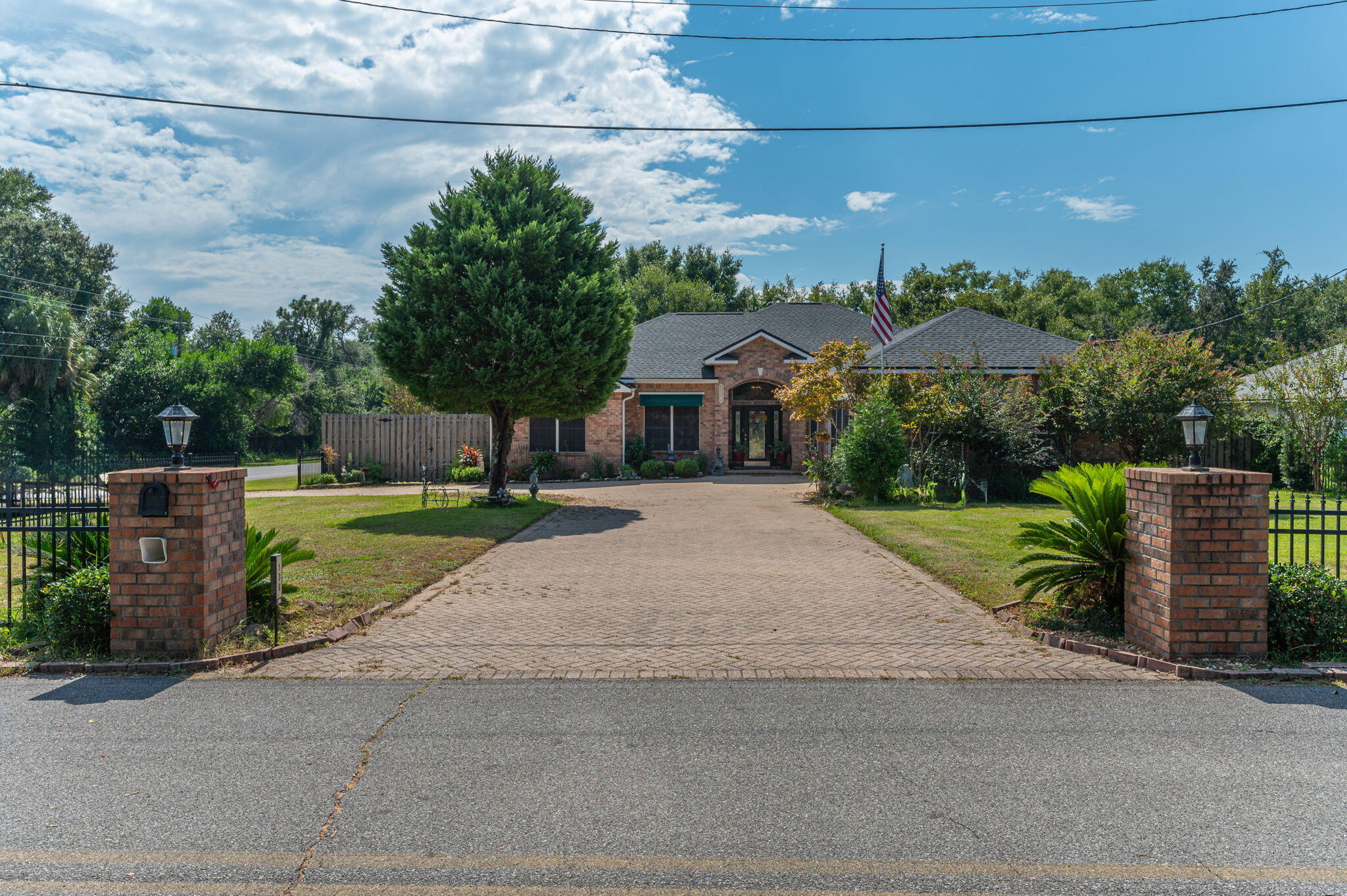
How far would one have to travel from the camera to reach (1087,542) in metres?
6.89

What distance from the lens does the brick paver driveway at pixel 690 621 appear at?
5.95 meters

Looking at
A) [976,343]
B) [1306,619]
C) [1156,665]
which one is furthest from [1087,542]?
[976,343]

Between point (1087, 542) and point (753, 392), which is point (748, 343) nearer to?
point (753, 392)

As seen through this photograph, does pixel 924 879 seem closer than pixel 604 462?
Yes

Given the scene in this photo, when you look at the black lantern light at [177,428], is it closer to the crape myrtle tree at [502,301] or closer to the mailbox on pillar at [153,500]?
the mailbox on pillar at [153,500]

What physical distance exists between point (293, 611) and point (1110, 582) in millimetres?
7495

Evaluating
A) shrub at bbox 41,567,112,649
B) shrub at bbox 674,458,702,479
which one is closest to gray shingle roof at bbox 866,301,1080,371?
shrub at bbox 674,458,702,479

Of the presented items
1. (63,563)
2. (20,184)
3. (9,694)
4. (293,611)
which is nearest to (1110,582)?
(293,611)

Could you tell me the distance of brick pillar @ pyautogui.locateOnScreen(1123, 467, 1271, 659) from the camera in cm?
579

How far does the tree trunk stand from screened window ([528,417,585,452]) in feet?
26.6

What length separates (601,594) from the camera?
28.3 ft

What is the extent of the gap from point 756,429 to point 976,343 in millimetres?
8343

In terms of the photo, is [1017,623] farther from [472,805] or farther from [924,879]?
[472,805]

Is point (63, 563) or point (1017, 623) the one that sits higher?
point (63, 563)
